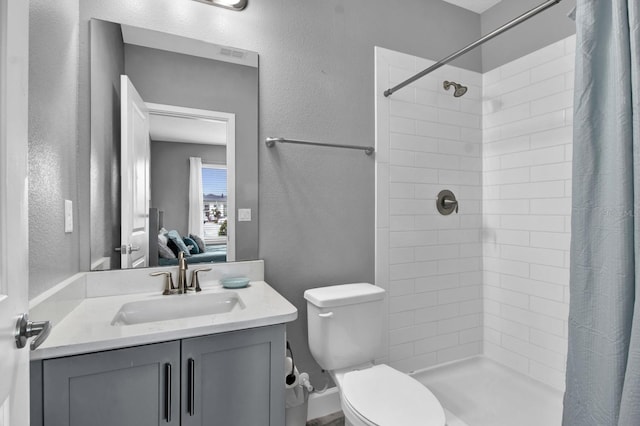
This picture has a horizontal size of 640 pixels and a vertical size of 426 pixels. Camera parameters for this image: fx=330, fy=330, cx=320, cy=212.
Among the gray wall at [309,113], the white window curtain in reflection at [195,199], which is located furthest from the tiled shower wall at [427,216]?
the white window curtain in reflection at [195,199]

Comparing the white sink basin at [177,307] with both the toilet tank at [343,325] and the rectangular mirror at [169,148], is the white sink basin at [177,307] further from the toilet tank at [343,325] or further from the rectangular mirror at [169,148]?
the toilet tank at [343,325]

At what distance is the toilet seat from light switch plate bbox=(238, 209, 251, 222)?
3.02ft

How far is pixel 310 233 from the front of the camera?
6.24 feet

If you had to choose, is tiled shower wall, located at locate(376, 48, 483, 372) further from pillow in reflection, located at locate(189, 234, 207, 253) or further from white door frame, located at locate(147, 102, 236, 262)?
pillow in reflection, located at locate(189, 234, 207, 253)

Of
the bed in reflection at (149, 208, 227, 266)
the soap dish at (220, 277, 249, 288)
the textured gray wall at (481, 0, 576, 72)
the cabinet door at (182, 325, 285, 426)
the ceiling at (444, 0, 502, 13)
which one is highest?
the ceiling at (444, 0, 502, 13)

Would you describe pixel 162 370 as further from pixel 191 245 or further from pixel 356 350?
pixel 356 350

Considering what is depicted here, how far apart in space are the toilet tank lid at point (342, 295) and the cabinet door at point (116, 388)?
0.74m

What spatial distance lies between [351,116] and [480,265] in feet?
4.87

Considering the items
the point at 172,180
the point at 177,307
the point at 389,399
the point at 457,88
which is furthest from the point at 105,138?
the point at 457,88

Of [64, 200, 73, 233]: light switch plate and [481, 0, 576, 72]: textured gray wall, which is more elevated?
[481, 0, 576, 72]: textured gray wall

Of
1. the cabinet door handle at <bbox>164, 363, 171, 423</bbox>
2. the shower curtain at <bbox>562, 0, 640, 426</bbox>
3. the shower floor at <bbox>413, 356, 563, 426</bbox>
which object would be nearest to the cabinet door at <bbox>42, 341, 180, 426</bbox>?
the cabinet door handle at <bbox>164, 363, 171, 423</bbox>

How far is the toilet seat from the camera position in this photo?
125 centimetres

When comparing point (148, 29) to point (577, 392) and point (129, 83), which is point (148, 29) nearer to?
point (129, 83)

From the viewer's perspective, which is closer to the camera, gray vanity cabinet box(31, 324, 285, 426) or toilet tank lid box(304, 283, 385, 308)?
gray vanity cabinet box(31, 324, 285, 426)
